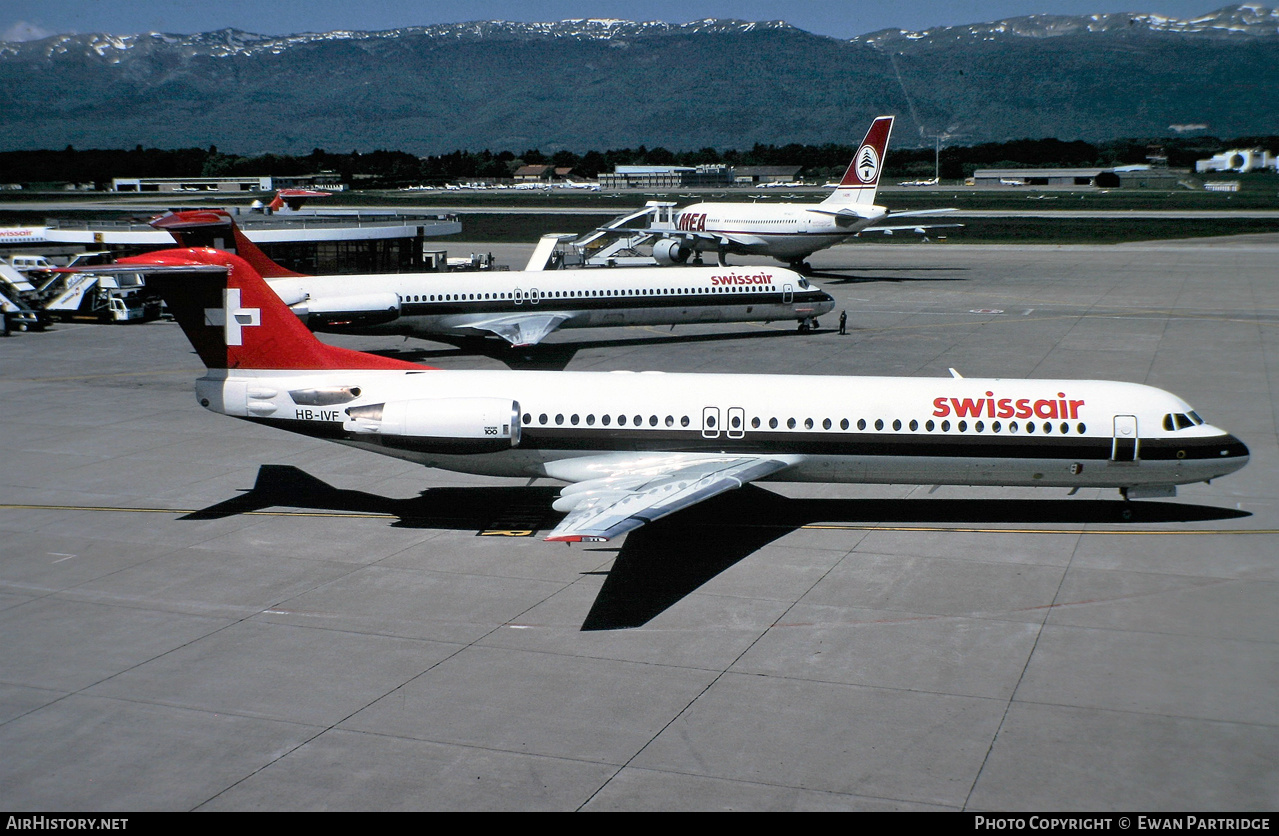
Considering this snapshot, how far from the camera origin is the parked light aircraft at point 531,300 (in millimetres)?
39531

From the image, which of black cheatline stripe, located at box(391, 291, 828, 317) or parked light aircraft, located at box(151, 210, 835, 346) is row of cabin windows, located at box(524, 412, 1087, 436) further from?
black cheatline stripe, located at box(391, 291, 828, 317)

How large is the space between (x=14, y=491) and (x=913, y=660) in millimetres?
20940

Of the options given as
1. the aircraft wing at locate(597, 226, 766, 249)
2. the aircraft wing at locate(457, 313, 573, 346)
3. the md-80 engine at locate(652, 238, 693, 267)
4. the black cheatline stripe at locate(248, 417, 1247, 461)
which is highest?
the aircraft wing at locate(597, 226, 766, 249)

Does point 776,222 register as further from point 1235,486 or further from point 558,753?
point 558,753

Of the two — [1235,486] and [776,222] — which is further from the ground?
[776,222]

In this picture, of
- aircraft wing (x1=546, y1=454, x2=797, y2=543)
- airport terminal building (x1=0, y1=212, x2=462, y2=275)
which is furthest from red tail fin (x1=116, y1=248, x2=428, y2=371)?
airport terminal building (x1=0, y1=212, x2=462, y2=275)

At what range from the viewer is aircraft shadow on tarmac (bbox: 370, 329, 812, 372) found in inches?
1624

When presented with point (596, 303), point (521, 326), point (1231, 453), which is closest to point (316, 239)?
point (521, 326)

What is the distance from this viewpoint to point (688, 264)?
74.6 metres

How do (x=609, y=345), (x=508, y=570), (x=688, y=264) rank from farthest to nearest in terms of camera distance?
(x=688, y=264) < (x=609, y=345) < (x=508, y=570)

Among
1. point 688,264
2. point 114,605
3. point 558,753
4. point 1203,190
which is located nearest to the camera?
point 558,753

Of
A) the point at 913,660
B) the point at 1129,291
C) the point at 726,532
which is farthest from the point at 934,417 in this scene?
the point at 1129,291

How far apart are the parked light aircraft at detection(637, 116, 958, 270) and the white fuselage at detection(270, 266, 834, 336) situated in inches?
829

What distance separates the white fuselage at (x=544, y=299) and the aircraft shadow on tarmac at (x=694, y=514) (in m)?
15.1
